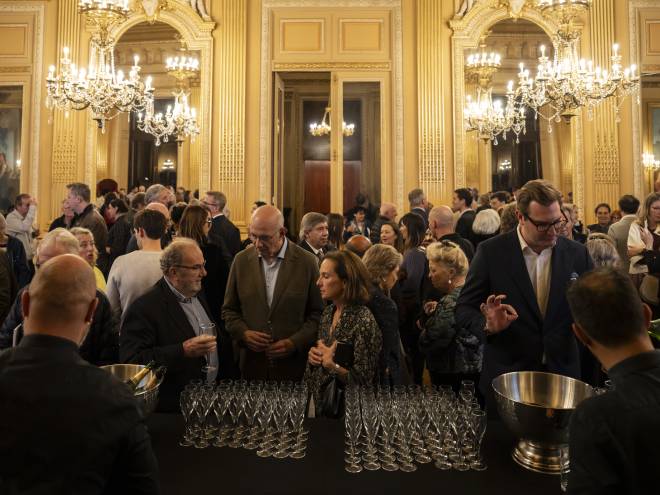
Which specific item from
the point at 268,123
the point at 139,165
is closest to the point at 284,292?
the point at 268,123

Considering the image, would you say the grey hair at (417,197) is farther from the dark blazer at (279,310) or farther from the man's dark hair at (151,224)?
the man's dark hair at (151,224)

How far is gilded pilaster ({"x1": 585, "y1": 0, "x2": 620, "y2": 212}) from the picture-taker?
10078mm

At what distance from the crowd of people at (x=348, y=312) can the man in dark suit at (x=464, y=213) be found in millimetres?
1761

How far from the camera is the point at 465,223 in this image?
6.94 metres

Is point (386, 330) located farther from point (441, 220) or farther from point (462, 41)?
point (462, 41)

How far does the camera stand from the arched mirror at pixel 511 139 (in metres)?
10.3

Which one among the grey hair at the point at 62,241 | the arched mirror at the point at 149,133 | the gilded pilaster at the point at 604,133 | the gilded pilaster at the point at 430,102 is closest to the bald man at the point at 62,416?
the grey hair at the point at 62,241

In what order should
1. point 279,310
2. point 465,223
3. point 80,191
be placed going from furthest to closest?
point 465,223
point 80,191
point 279,310

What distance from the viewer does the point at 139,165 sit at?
40.1 feet

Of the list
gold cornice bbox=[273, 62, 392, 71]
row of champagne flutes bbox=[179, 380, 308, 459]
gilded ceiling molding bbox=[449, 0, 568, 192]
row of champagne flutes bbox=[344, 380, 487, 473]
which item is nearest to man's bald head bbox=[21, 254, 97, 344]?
row of champagne flutes bbox=[179, 380, 308, 459]

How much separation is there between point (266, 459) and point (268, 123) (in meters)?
8.77

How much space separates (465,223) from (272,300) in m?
3.74

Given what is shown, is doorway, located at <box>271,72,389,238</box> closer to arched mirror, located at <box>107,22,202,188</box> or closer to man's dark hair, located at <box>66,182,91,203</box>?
arched mirror, located at <box>107,22,202,188</box>

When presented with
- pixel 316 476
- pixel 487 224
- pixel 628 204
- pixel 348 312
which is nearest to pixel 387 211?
pixel 487 224
